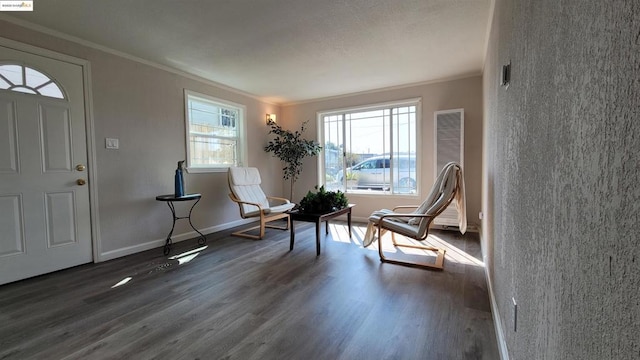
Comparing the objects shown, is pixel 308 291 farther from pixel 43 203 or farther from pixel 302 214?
pixel 43 203

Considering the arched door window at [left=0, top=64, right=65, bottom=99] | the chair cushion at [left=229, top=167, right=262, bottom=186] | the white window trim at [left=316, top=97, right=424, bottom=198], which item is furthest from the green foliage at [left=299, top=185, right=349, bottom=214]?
the arched door window at [left=0, top=64, right=65, bottom=99]

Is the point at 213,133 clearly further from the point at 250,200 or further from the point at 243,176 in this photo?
the point at 250,200

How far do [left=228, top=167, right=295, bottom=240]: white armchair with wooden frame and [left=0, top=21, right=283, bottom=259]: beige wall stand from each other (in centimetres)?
49

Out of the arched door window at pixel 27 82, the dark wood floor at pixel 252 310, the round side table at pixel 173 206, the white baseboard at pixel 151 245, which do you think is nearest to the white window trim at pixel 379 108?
the dark wood floor at pixel 252 310

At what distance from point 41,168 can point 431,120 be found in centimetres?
490

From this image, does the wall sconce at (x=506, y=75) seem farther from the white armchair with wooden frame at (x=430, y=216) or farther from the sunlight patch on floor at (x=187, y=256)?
the sunlight patch on floor at (x=187, y=256)

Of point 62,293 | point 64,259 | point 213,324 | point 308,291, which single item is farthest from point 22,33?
point 308,291

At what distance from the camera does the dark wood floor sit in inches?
65.1

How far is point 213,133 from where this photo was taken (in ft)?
15.1

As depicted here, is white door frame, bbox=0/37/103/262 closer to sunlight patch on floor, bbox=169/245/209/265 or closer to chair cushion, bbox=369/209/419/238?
sunlight patch on floor, bbox=169/245/209/265

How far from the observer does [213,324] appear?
75.1 inches

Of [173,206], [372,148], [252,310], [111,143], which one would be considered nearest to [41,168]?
[111,143]

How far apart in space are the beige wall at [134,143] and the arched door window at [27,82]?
268 millimetres

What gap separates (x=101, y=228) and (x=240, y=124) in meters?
2.62
